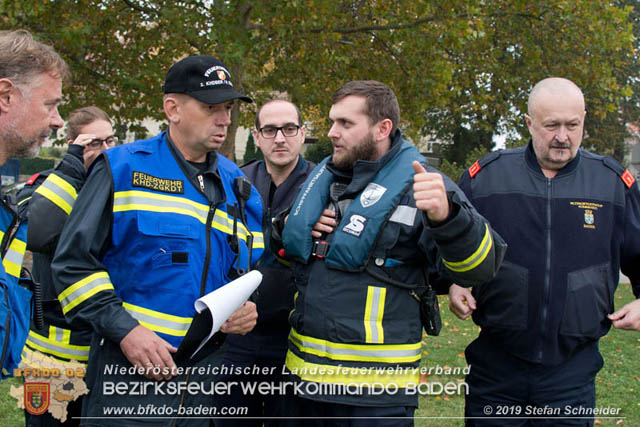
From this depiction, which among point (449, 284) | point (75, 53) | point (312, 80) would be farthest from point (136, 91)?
point (449, 284)

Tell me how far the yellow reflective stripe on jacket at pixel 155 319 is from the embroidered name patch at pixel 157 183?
0.57 m

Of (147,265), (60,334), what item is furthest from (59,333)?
(147,265)

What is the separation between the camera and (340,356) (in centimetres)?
297

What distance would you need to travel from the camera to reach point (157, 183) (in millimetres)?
2828

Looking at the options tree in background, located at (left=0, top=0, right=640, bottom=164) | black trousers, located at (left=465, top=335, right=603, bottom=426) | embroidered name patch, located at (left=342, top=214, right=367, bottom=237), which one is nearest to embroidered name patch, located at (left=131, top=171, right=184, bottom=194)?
embroidered name patch, located at (left=342, top=214, right=367, bottom=237)

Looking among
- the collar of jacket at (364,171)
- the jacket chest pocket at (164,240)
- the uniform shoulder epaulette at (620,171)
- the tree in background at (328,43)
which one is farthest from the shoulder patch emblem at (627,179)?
the tree in background at (328,43)

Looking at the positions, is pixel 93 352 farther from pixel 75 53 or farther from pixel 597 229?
pixel 75 53

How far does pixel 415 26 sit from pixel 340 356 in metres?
9.86

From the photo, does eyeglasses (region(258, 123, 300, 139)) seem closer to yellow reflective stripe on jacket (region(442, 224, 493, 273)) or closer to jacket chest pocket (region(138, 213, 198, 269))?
jacket chest pocket (region(138, 213, 198, 269))

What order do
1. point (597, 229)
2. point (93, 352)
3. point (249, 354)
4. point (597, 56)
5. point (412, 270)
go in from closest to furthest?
1. point (93, 352)
2. point (412, 270)
3. point (597, 229)
4. point (249, 354)
5. point (597, 56)

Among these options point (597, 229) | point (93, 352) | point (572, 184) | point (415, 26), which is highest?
point (415, 26)

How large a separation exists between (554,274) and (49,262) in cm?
297

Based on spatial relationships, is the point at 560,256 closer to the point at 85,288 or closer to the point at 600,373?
the point at 85,288

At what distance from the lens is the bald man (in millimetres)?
3338
